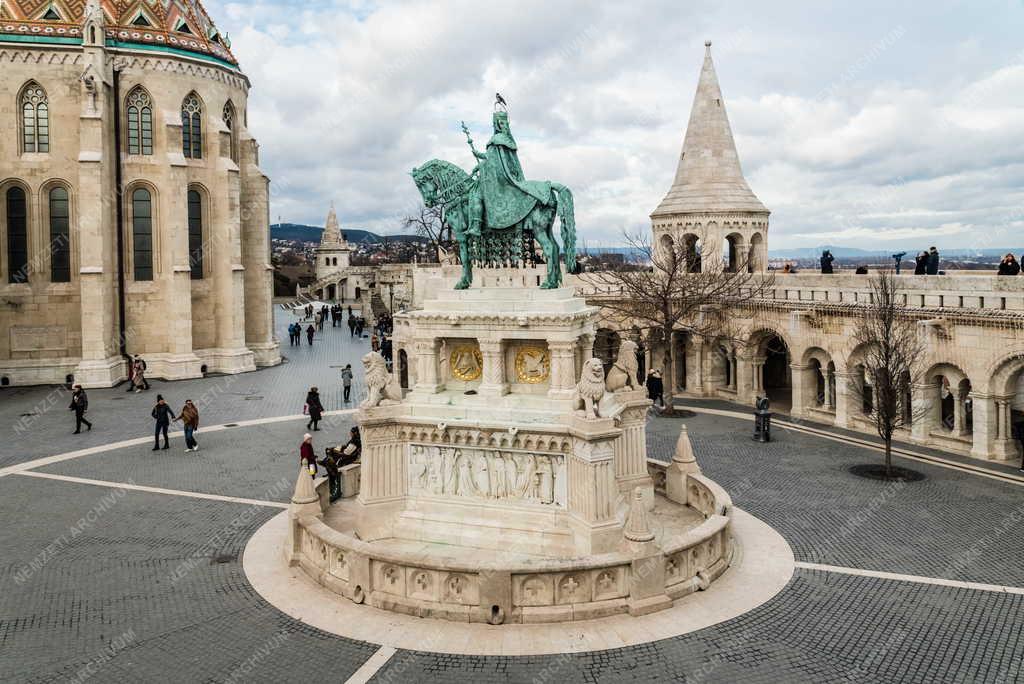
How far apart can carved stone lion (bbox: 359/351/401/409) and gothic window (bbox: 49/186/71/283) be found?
25236 mm

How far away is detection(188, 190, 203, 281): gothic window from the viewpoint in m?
33.2

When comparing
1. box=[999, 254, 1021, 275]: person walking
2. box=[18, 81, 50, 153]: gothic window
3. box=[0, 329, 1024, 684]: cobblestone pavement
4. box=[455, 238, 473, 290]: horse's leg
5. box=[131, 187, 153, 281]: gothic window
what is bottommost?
box=[0, 329, 1024, 684]: cobblestone pavement

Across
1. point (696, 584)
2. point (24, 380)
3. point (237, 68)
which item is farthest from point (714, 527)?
point (237, 68)

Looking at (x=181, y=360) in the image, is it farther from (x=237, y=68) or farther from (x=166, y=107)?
(x=237, y=68)

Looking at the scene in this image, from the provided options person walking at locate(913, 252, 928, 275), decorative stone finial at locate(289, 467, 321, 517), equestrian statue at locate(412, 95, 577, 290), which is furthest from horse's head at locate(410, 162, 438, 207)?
person walking at locate(913, 252, 928, 275)

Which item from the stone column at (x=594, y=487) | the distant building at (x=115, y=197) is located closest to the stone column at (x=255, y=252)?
the distant building at (x=115, y=197)

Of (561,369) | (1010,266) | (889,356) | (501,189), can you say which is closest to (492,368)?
(561,369)

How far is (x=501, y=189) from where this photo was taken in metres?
11.9

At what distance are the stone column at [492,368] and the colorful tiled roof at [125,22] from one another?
27.5m

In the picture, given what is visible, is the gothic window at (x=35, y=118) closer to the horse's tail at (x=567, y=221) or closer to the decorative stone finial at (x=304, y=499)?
the decorative stone finial at (x=304, y=499)

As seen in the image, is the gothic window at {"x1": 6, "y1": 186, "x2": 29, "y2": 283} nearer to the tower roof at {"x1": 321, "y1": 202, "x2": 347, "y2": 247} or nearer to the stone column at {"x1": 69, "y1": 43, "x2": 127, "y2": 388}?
the stone column at {"x1": 69, "y1": 43, "x2": 127, "y2": 388}

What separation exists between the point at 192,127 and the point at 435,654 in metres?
30.4

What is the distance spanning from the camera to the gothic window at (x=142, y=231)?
32.2 m

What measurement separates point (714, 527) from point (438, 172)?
6770 mm
